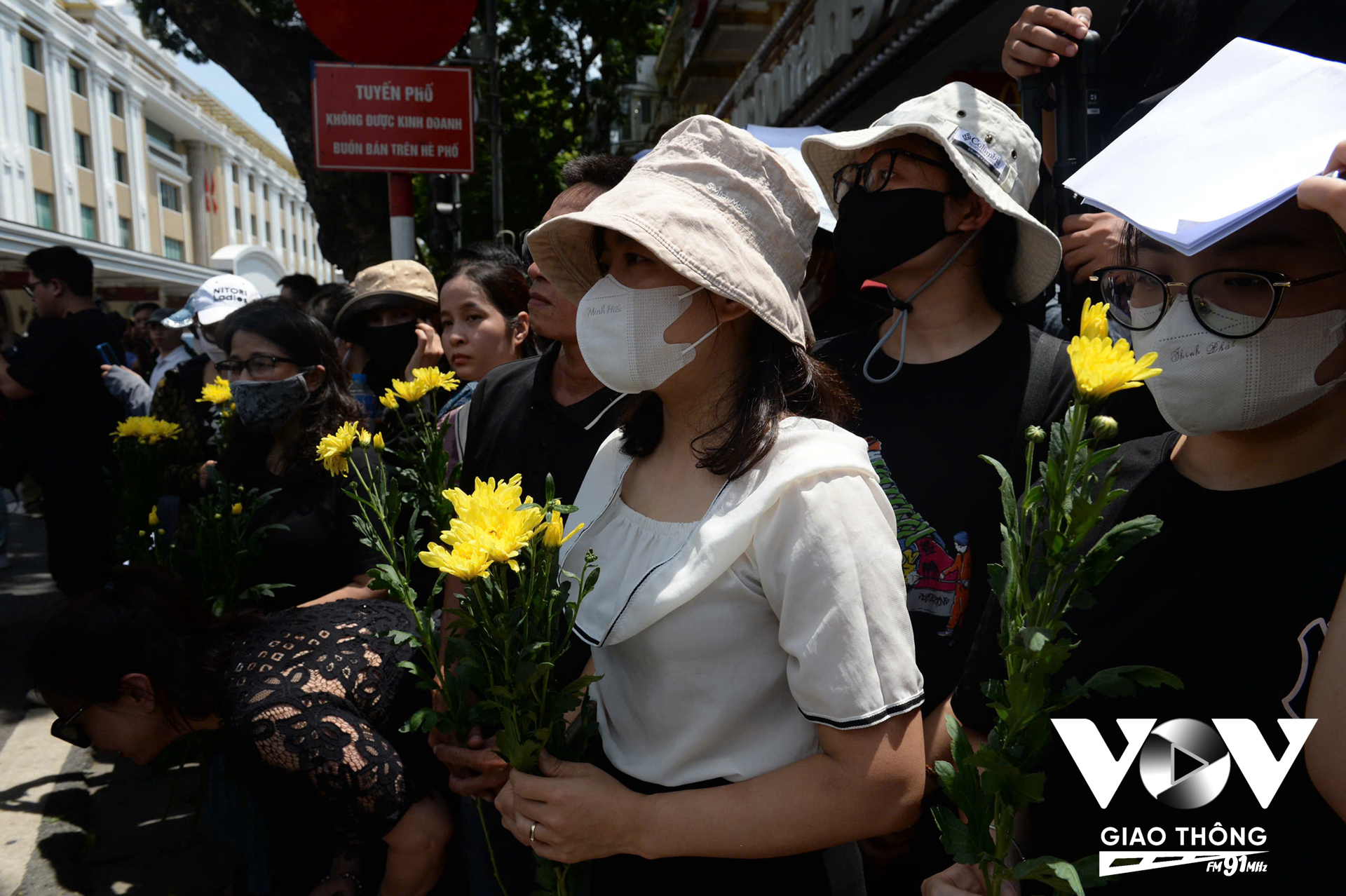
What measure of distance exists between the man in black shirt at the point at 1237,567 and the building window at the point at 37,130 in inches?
1596

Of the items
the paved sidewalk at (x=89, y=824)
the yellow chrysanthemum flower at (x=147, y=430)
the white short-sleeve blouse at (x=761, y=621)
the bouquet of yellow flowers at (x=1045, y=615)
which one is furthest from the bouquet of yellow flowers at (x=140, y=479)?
the bouquet of yellow flowers at (x=1045, y=615)

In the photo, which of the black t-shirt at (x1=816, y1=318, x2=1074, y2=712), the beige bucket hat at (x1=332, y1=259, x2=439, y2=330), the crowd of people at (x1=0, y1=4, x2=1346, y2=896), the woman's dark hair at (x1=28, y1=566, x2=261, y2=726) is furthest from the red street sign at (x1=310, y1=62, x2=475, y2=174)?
the black t-shirt at (x1=816, y1=318, x2=1074, y2=712)

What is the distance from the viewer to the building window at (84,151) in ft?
123

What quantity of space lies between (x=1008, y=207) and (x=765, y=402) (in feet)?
2.95

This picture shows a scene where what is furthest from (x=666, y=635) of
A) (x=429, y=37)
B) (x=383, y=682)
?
(x=429, y=37)

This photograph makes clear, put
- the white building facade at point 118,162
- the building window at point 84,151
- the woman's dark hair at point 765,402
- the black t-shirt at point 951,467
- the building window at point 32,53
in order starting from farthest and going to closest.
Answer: the building window at point 84,151 < the building window at point 32,53 < the white building facade at point 118,162 < the black t-shirt at point 951,467 < the woman's dark hair at point 765,402

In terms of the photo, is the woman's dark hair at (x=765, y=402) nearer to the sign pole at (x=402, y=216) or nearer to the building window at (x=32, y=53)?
the sign pole at (x=402, y=216)

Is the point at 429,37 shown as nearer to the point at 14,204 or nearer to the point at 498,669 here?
the point at 498,669

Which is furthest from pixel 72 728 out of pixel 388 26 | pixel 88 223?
pixel 88 223

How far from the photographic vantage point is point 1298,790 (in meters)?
1.12

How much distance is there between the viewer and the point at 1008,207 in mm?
2025

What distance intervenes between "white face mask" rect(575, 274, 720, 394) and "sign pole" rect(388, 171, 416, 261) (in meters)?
7.21

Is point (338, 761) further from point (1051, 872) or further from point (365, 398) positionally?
point (365, 398)

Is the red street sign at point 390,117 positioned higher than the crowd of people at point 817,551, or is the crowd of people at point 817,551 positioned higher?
the red street sign at point 390,117
